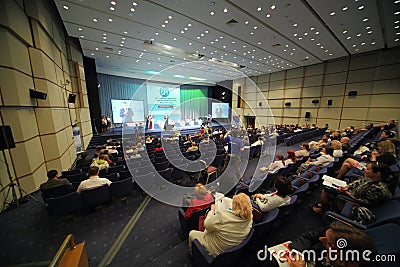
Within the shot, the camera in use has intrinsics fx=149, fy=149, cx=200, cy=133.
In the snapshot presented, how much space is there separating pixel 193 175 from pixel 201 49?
26.6 ft

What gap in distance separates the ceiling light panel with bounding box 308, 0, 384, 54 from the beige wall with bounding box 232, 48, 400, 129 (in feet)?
7.12

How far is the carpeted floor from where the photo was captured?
84.3 inches

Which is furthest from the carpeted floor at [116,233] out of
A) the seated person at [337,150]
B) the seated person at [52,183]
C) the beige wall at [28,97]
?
the seated person at [337,150]

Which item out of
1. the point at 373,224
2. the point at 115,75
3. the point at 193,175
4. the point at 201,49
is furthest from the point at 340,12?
the point at 115,75

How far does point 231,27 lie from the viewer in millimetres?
6660

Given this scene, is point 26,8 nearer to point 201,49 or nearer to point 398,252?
point 201,49

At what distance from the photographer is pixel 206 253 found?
1.61 meters

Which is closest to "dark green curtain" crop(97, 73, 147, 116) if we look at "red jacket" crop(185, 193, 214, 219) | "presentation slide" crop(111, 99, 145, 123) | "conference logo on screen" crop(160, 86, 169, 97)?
"presentation slide" crop(111, 99, 145, 123)

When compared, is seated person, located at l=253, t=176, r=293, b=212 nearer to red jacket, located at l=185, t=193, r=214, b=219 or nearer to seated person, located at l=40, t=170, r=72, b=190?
red jacket, located at l=185, t=193, r=214, b=219

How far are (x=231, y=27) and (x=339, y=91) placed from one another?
11.2 metres

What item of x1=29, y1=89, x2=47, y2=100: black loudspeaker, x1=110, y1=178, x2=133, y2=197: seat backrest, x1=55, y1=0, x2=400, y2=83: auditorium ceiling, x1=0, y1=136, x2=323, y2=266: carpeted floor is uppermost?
x1=55, y1=0, x2=400, y2=83: auditorium ceiling

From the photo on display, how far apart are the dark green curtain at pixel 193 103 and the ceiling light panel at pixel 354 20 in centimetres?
1547

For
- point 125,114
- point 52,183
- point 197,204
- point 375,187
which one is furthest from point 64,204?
point 125,114

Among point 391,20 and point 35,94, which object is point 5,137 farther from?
point 391,20
